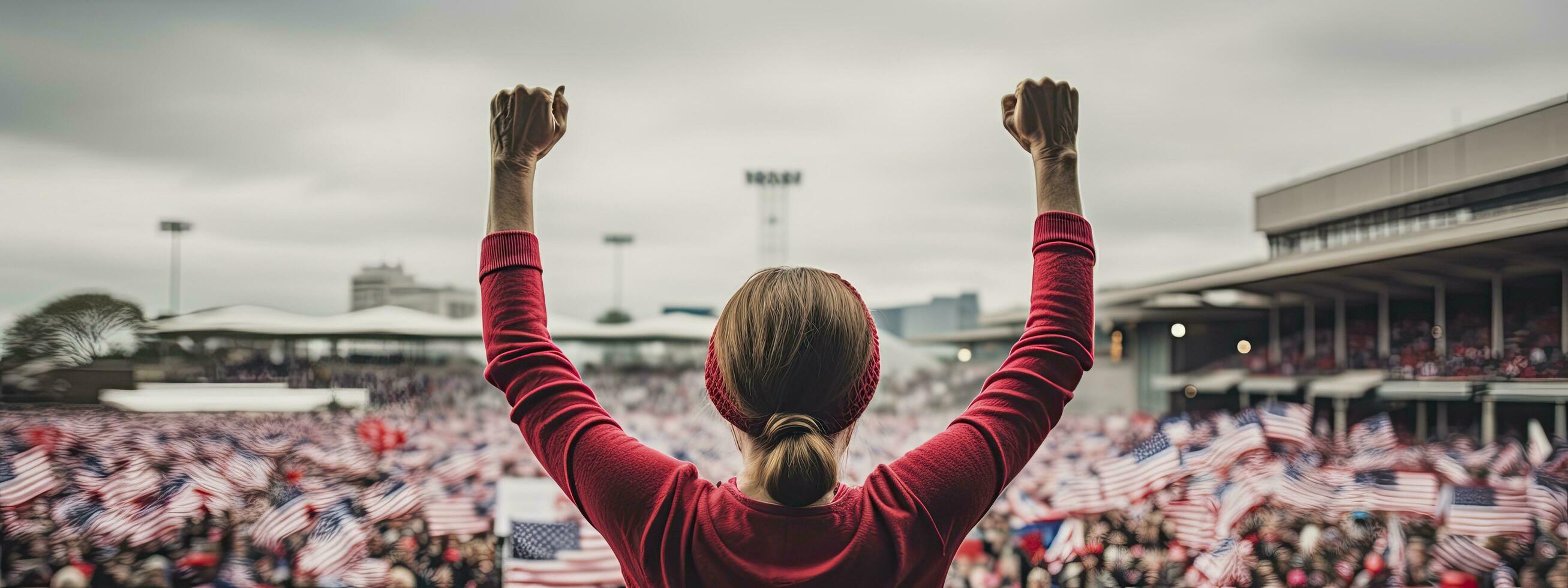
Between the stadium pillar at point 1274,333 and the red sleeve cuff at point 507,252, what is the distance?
31919mm

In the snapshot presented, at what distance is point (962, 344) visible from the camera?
52375 mm

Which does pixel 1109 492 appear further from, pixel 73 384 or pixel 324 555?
pixel 73 384

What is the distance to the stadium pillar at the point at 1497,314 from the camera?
1952 centimetres

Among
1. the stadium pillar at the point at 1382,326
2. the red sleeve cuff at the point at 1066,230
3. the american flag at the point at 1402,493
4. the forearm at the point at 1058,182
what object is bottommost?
the american flag at the point at 1402,493

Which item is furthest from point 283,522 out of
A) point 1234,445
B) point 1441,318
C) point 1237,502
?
point 1441,318

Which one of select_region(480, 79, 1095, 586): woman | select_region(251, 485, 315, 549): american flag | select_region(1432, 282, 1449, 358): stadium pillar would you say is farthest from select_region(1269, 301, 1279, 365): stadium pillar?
select_region(480, 79, 1095, 586): woman

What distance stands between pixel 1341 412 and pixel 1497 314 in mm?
5438

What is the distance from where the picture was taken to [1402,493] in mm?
8578

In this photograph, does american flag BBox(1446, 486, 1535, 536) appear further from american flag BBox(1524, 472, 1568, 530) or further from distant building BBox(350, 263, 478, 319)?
distant building BBox(350, 263, 478, 319)

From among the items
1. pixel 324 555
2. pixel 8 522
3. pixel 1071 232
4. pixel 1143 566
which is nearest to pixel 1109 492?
pixel 1143 566

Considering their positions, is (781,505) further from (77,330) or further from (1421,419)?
(1421,419)

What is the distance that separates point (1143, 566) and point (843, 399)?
859cm

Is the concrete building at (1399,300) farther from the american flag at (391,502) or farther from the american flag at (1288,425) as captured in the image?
the american flag at (391,502)

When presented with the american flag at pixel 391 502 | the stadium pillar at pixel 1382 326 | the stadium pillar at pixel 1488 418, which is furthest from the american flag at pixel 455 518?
the stadium pillar at pixel 1382 326
